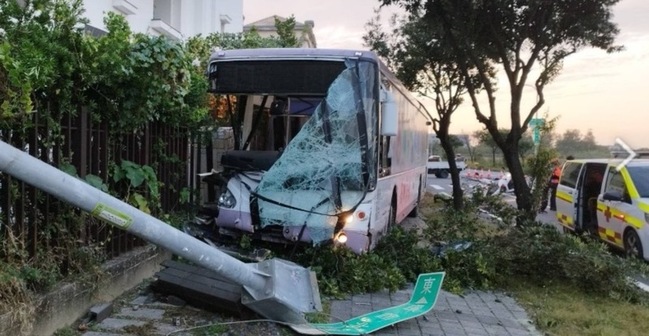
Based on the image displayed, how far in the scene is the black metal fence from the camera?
4.10m

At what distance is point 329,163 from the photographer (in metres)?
6.27

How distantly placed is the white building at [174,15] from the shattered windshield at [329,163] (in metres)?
4.25

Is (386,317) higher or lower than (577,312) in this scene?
higher

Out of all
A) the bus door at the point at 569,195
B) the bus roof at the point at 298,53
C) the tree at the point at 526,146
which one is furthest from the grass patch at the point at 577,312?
the tree at the point at 526,146

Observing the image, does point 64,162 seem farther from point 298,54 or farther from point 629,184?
point 629,184

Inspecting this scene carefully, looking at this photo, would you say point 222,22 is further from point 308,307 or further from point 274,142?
Answer: point 308,307

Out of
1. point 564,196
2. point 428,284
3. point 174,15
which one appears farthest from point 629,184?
point 174,15

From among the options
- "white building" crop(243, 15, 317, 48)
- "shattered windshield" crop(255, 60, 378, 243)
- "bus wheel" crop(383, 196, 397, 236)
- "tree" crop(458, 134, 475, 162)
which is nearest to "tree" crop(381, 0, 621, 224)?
"bus wheel" crop(383, 196, 397, 236)

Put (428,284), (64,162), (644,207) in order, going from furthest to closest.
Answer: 1. (644,207)
2. (428,284)
3. (64,162)

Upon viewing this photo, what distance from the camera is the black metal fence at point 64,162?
410 centimetres

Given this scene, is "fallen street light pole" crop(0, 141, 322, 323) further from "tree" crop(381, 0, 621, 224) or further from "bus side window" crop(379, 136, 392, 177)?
Result: "tree" crop(381, 0, 621, 224)

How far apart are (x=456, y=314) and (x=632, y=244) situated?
173 inches

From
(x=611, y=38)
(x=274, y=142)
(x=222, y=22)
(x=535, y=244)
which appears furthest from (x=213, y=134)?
(x=222, y=22)

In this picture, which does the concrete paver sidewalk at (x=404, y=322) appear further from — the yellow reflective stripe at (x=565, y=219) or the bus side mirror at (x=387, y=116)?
the yellow reflective stripe at (x=565, y=219)
